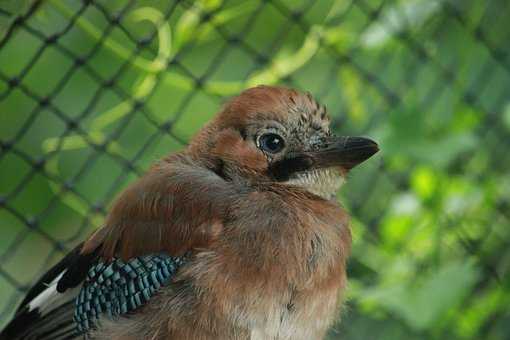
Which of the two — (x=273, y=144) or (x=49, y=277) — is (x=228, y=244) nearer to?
(x=273, y=144)

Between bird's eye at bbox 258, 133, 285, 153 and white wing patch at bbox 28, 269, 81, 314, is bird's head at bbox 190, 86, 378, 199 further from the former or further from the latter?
white wing patch at bbox 28, 269, 81, 314

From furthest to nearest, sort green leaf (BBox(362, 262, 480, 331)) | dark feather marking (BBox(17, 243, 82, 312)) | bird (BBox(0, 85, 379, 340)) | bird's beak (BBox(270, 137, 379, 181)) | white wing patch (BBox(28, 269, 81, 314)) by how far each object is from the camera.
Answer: green leaf (BBox(362, 262, 480, 331)), dark feather marking (BBox(17, 243, 82, 312)), white wing patch (BBox(28, 269, 81, 314)), bird's beak (BBox(270, 137, 379, 181)), bird (BBox(0, 85, 379, 340))

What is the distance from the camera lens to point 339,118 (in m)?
5.05

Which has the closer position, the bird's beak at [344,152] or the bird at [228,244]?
the bird at [228,244]

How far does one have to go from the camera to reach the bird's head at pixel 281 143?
362 centimetres

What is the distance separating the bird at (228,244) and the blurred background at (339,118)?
54 centimetres

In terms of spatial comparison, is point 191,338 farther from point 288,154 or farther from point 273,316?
point 288,154

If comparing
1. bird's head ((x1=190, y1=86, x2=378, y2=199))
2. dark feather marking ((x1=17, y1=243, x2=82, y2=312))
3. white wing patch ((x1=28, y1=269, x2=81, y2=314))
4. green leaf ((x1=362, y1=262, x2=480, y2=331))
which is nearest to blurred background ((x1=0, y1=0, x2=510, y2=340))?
green leaf ((x1=362, y1=262, x2=480, y2=331))

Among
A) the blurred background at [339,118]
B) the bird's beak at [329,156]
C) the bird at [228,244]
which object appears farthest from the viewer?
the blurred background at [339,118]

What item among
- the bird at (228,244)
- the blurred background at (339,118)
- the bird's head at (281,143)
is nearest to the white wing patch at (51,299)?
the bird at (228,244)

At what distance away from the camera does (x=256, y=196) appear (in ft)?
11.7

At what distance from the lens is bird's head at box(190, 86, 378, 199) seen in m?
3.62

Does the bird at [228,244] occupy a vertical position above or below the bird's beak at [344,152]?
below

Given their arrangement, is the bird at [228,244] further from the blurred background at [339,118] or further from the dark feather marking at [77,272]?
the blurred background at [339,118]
